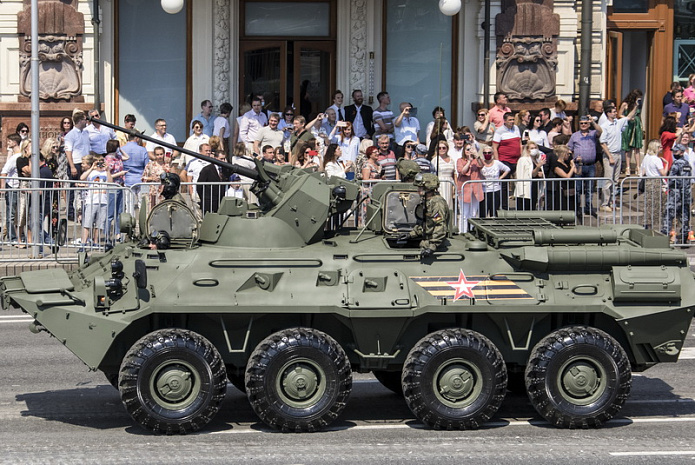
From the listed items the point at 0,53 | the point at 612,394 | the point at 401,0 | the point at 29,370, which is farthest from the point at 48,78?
the point at 612,394

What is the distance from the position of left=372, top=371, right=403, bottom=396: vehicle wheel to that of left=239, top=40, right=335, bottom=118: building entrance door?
13290 mm

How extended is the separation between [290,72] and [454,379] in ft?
49.4

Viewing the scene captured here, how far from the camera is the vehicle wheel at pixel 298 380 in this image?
1140cm

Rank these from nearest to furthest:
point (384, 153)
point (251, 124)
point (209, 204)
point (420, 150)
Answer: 1. point (209, 204)
2. point (384, 153)
3. point (420, 150)
4. point (251, 124)

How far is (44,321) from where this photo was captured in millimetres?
11555

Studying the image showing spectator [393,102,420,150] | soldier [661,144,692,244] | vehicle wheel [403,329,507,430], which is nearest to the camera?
vehicle wheel [403,329,507,430]

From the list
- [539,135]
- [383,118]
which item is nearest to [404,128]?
[383,118]

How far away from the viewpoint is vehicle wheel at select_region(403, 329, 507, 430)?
11.6 meters

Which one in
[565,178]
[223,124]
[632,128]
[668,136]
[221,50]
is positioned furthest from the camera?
[221,50]

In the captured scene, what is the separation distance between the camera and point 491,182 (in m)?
20.2

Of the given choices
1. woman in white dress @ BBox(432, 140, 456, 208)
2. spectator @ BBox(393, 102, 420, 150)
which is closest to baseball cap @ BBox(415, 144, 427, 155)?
woman in white dress @ BBox(432, 140, 456, 208)

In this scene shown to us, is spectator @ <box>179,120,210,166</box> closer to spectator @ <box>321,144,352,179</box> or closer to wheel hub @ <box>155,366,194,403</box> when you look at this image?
spectator @ <box>321,144,352,179</box>

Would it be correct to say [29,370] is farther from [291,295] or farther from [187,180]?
[187,180]

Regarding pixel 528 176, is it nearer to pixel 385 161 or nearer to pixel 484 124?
pixel 385 161
